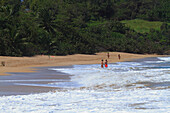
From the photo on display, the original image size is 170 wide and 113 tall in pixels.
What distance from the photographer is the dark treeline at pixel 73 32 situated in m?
38.3

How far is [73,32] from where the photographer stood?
51281mm

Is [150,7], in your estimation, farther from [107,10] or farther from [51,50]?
[51,50]

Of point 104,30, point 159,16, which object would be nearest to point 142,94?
point 104,30

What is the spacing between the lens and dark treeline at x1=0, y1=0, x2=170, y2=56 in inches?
1507

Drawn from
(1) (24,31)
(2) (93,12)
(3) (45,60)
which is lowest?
(3) (45,60)

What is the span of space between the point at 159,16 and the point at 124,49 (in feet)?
193

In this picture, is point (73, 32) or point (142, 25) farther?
point (142, 25)

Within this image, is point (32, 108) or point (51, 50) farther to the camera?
point (51, 50)

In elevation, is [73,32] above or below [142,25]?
below

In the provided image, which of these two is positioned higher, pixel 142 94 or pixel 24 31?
pixel 24 31

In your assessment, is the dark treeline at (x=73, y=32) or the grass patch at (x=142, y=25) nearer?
the dark treeline at (x=73, y=32)

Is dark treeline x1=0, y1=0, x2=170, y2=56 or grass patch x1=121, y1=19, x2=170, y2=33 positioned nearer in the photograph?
dark treeline x1=0, y1=0, x2=170, y2=56

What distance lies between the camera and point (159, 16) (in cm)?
11644

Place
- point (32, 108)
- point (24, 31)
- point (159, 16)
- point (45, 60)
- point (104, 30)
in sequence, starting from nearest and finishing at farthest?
point (32, 108) → point (45, 60) → point (24, 31) → point (104, 30) → point (159, 16)
